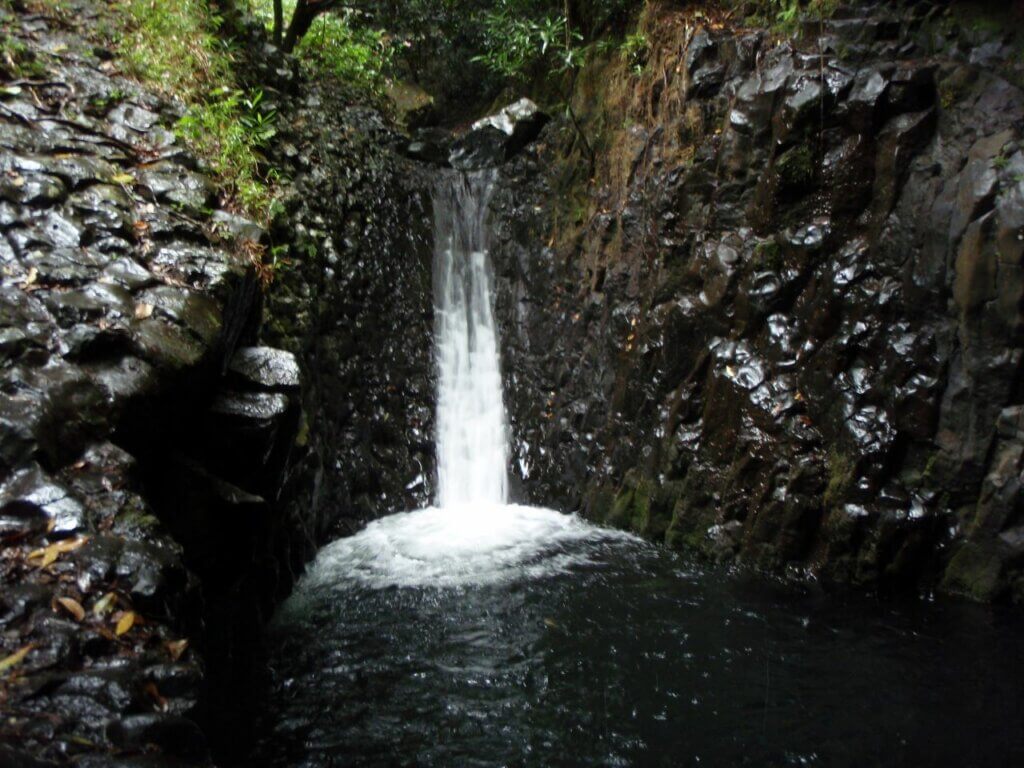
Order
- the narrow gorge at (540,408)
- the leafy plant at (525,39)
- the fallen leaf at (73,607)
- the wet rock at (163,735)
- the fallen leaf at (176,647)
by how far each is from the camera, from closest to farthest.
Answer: the wet rock at (163,735) < the fallen leaf at (73,607) < the fallen leaf at (176,647) < the narrow gorge at (540,408) < the leafy plant at (525,39)

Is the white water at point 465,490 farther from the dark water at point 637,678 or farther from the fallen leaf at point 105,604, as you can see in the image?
the fallen leaf at point 105,604

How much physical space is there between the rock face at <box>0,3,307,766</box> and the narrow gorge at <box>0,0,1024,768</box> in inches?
0.8

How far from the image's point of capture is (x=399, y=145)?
10.2 meters

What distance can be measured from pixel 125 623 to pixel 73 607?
0.65 feet

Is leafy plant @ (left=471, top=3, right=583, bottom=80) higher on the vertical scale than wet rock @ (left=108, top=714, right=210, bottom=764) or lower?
higher

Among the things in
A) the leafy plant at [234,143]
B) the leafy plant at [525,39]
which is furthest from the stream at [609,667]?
the leafy plant at [525,39]

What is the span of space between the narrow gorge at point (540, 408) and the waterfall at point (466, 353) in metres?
0.05

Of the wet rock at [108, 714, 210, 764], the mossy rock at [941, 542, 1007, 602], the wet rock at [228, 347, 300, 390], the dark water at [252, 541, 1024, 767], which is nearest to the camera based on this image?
the wet rock at [108, 714, 210, 764]

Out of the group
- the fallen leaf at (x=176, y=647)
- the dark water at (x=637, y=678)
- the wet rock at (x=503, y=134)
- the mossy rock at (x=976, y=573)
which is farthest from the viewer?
the wet rock at (x=503, y=134)

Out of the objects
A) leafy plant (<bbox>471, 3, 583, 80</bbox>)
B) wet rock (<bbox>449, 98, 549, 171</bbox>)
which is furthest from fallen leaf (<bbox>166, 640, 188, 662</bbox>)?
wet rock (<bbox>449, 98, 549, 171</bbox>)

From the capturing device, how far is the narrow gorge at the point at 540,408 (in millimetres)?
3590

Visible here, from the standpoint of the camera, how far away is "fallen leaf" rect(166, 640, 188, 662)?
2.75 m

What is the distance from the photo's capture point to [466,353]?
30.1 feet

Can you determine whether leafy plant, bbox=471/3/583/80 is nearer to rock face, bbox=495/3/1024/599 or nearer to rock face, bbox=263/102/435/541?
rock face, bbox=495/3/1024/599
